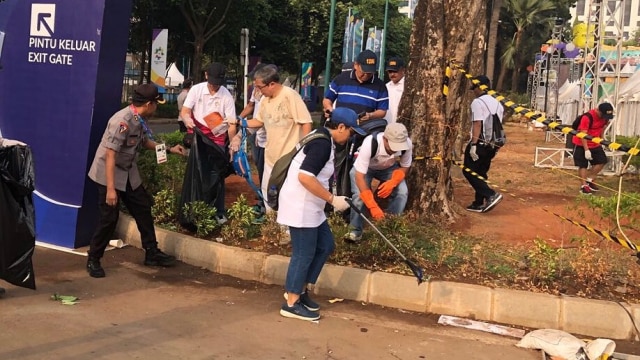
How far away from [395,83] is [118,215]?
3.65 m

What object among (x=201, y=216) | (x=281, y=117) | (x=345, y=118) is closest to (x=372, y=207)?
(x=345, y=118)

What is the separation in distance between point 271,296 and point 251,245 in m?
0.89

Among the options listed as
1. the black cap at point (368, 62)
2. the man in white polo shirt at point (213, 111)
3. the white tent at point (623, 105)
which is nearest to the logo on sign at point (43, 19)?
the man in white polo shirt at point (213, 111)

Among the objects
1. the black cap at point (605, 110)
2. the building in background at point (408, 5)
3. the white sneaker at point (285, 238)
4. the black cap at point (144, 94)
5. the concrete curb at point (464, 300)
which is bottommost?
the concrete curb at point (464, 300)

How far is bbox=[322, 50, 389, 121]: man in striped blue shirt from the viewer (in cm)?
649

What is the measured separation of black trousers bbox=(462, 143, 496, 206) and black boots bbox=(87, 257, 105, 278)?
443 centimetres

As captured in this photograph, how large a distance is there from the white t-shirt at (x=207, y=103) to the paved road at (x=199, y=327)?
190 cm

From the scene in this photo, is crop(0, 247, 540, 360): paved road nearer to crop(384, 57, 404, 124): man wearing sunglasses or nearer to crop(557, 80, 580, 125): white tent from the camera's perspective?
crop(384, 57, 404, 124): man wearing sunglasses

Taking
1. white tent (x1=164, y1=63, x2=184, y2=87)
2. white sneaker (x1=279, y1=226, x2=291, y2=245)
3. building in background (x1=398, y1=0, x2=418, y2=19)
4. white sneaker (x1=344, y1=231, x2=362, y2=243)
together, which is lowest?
white sneaker (x1=279, y1=226, x2=291, y2=245)

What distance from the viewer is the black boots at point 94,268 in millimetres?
5508

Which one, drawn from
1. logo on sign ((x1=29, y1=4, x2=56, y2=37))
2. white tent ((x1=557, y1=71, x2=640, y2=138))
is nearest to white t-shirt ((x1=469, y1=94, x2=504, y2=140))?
logo on sign ((x1=29, y1=4, x2=56, y2=37))

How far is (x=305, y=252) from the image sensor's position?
461 centimetres

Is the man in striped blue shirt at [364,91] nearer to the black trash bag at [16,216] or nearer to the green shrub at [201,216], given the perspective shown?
the green shrub at [201,216]

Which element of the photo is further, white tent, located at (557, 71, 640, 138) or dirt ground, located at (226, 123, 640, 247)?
white tent, located at (557, 71, 640, 138)
